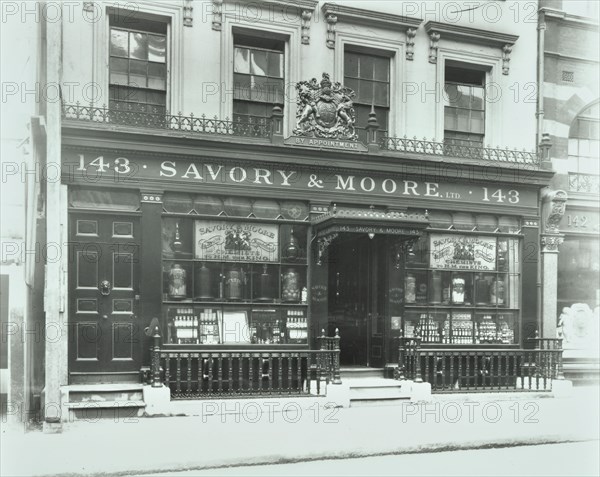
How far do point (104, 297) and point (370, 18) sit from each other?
6903mm

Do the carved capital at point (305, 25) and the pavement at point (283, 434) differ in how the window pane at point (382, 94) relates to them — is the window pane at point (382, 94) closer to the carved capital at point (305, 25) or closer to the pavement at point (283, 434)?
the carved capital at point (305, 25)

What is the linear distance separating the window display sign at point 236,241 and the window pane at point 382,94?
3229 mm

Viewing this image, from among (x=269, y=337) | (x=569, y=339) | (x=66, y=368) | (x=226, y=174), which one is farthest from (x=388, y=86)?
(x=66, y=368)

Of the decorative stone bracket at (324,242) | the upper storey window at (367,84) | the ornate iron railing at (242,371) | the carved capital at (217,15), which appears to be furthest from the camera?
the upper storey window at (367,84)

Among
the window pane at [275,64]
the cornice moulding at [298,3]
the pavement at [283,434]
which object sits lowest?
the pavement at [283,434]

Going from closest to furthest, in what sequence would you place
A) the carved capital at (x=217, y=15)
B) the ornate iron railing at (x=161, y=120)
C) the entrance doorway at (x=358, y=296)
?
the ornate iron railing at (x=161, y=120) → the carved capital at (x=217, y=15) → the entrance doorway at (x=358, y=296)

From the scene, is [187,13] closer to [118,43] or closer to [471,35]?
[118,43]

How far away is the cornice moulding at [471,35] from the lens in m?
14.5

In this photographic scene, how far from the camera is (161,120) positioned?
12.9 m

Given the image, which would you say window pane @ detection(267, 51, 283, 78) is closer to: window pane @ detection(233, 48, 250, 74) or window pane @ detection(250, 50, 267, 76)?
window pane @ detection(250, 50, 267, 76)

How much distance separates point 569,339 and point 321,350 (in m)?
5.77

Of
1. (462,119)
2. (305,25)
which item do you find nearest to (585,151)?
(462,119)

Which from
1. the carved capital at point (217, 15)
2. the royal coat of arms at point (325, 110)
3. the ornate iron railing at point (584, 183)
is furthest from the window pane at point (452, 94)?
the carved capital at point (217, 15)

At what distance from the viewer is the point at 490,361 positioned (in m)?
14.0
